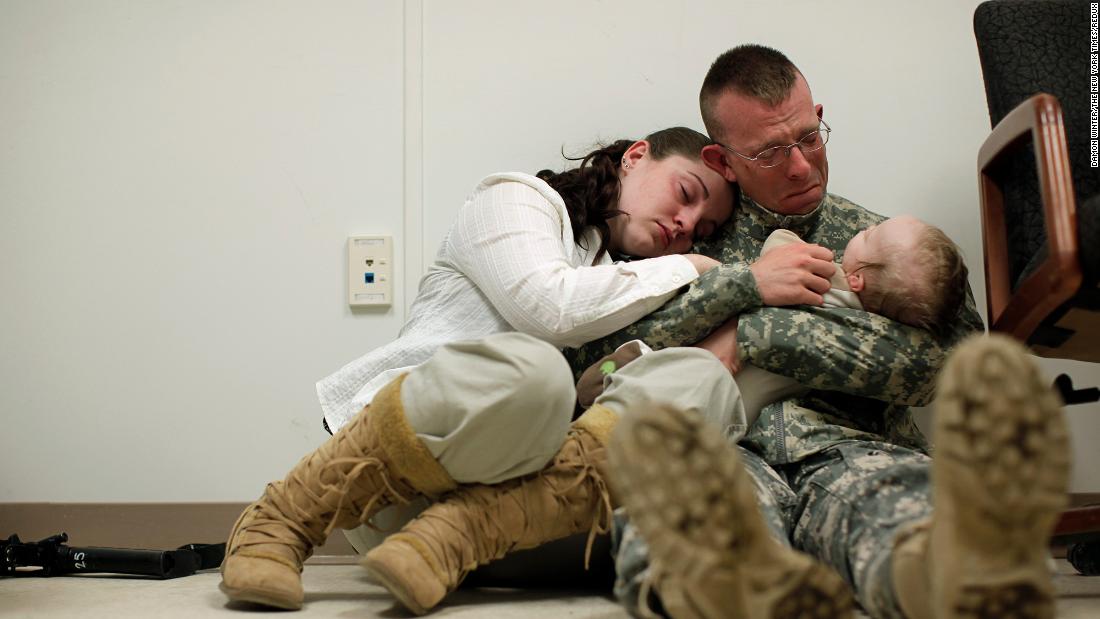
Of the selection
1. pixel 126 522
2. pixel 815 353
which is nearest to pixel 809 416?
pixel 815 353

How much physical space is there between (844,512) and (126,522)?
1371 millimetres

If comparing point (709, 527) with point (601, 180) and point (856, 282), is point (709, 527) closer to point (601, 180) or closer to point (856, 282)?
point (856, 282)

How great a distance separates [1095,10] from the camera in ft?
5.43

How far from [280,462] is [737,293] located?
0.97 metres

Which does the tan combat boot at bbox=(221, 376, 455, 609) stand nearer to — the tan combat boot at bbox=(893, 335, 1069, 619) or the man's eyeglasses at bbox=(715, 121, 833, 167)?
the tan combat boot at bbox=(893, 335, 1069, 619)

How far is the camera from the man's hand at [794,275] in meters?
1.36

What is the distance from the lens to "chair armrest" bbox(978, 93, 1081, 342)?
1179mm

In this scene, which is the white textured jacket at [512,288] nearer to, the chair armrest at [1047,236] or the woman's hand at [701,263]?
the woman's hand at [701,263]

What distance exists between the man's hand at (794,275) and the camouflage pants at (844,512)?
0.21 m

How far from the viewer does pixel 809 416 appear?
136 cm

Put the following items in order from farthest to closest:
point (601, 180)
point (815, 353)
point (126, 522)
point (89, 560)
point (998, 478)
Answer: point (126, 522) → point (601, 180) → point (89, 560) → point (815, 353) → point (998, 478)

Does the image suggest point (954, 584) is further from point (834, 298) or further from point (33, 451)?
point (33, 451)

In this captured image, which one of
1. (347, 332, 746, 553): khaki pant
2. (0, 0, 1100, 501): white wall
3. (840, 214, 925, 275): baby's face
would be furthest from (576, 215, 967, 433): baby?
(0, 0, 1100, 501): white wall

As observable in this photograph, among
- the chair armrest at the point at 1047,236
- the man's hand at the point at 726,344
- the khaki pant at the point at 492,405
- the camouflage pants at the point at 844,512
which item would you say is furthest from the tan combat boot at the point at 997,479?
the man's hand at the point at 726,344
